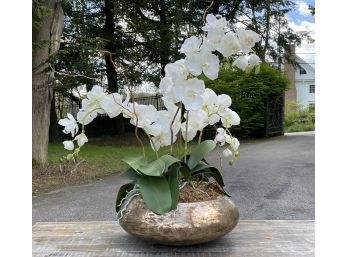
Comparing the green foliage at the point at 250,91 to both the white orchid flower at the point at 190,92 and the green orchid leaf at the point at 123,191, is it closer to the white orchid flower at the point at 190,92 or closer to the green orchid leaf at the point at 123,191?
the green orchid leaf at the point at 123,191

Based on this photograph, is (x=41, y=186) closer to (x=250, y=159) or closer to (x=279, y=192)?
(x=279, y=192)

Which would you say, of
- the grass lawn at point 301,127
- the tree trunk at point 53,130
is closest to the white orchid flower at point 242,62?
the tree trunk at point 53,130

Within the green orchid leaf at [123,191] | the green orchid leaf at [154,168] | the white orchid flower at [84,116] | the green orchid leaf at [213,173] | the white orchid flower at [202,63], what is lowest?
the green orchid leaf at [123,191]

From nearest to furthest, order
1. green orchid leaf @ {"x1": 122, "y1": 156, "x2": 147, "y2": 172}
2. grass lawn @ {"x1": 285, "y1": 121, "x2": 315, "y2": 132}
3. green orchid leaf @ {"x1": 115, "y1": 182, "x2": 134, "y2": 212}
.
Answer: green orchid leaf @ {"x1": 122, "y1": 156, "x2": 147, "y2": 172} → green orchid leaf @ {"x1": 115, "y1": 182, "x2": 134, "y2": 212} → grass lawn @ {"x1": 285, "y1": 121, "x2": 315, "y2": 132}

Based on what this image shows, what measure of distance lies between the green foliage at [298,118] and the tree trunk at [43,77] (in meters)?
8.94

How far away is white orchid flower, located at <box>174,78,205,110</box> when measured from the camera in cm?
88

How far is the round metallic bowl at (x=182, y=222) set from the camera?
3.10ft

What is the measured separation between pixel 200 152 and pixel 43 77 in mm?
4080

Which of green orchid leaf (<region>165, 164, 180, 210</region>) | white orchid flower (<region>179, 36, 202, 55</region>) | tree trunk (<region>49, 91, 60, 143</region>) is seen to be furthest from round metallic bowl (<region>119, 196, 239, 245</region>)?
tree trunk (<region>49, 91, 60, 143</region>)

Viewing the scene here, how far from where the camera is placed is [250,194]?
3.77m

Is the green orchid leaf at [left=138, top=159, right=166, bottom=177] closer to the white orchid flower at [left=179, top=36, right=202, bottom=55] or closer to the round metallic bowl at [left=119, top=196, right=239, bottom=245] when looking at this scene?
the round metallic bowl at [left=119, top=196, right=239, bottom=245]

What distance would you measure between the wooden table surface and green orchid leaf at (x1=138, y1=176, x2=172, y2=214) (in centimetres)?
14

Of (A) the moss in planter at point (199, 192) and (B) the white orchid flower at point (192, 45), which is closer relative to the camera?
(B) the white orchid flower at point (192, 45)
